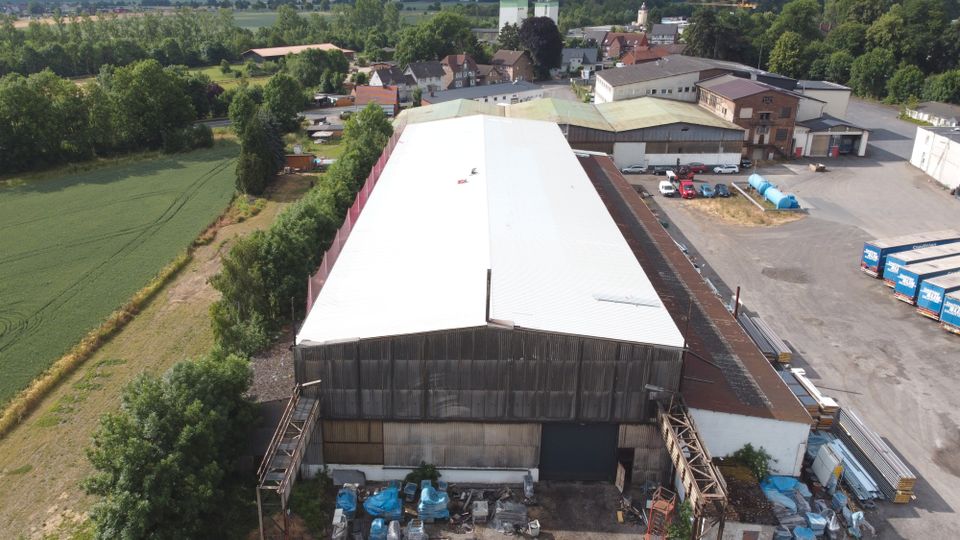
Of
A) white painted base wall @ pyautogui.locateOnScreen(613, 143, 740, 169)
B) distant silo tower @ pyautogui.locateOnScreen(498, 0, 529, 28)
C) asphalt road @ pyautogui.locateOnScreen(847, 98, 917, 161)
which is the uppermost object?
distant silo tower @ pyautogui.locateOnScreen(498, 0, 529, 28)

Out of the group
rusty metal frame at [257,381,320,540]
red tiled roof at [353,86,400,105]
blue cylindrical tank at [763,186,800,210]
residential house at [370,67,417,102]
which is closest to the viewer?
rusty metal frame at [257,381,320,540]

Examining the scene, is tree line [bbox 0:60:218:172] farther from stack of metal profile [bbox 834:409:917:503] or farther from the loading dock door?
stack of metal profile [bbox 834:409:917:503]

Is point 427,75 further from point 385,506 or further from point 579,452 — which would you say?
point 385,506

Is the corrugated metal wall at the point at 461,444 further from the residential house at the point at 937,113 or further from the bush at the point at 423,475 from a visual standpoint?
the residential house at the point at 937,113

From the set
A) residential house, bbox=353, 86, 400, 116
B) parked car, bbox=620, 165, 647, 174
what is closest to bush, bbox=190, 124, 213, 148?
residential house, bbox=353, 86, 400, 116

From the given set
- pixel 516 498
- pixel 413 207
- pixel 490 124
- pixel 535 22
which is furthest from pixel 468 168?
pixel 535 22

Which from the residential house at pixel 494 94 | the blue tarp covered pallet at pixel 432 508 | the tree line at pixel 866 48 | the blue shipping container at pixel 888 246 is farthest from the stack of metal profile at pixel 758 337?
the tree line at pixel 866 48
